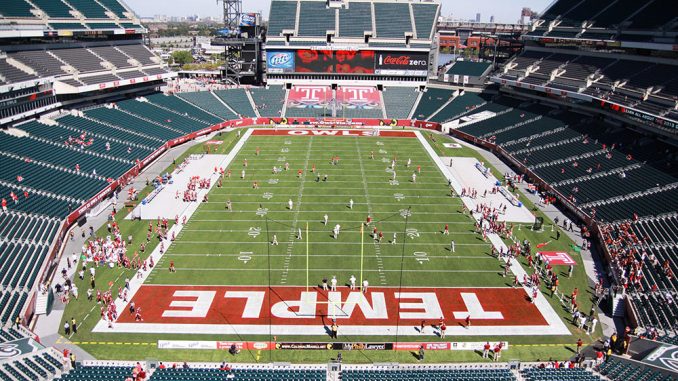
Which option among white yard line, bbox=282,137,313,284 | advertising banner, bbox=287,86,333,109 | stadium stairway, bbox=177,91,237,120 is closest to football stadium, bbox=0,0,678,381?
white yard line, bbox=282,137,313,284

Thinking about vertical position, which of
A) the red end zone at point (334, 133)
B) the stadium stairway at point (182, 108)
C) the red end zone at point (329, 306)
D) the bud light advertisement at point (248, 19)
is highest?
the bud light advertisement at point (248, 19)

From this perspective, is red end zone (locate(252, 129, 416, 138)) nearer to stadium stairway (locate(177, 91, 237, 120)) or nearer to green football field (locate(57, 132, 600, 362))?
stadium stairway (locate(177, 91, 237, 120))

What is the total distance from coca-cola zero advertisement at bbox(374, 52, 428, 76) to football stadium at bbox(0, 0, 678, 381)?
287 millimetres

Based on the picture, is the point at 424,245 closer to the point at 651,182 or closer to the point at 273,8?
the point at 651,182

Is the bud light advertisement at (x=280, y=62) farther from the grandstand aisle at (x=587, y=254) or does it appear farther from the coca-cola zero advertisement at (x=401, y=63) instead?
the grandstand aisle at (x=587, y=254)

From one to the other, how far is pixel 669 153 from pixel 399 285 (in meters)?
27.6

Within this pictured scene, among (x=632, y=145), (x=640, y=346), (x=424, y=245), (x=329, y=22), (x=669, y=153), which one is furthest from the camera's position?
(x=329, y=22)

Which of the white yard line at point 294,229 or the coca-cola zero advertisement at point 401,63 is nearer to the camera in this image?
the white yard line at point 294,229

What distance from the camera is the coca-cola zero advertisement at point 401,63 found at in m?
73.7

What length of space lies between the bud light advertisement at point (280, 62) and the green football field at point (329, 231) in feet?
91.7

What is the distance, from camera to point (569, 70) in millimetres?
56500

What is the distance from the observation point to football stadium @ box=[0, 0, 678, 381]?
22.0 meters

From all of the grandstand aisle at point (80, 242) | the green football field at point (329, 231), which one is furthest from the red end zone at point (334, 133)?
the green football field at point (329, 231)

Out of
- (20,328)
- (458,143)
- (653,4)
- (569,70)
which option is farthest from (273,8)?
A: (20,328)
